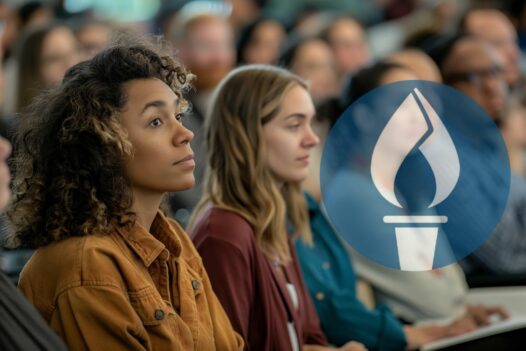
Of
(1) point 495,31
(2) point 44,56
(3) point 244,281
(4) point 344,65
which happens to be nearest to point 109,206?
(3) point 244,281

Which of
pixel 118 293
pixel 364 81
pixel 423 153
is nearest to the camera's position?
pixel 118 293

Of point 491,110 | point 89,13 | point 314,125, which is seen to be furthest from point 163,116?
point 89,13

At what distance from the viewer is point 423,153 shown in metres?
1.98

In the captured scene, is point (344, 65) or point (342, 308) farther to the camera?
point (344, 65)

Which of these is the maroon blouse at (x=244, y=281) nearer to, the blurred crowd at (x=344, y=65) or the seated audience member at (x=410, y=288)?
the blurred crowd at (x=344, y=65)

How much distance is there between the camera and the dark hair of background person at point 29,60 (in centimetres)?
375

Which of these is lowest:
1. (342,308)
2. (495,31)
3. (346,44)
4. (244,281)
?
(342,308)

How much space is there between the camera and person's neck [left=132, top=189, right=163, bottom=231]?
72.2 inches

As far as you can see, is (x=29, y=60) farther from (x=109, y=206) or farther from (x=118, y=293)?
(x=118, y=293)

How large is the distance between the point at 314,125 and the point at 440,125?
1.02 metres

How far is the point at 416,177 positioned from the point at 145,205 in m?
0.54

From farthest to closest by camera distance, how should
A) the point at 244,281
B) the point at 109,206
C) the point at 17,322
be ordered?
the point at 244,281, the point at 109,206, the point at 17,322

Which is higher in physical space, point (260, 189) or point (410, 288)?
point (260, 189)

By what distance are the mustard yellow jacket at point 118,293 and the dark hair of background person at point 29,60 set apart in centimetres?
204
